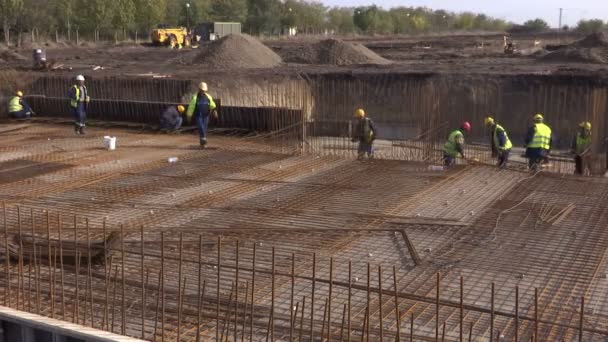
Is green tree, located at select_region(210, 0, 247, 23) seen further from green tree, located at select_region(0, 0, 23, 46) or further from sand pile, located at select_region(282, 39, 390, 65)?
sand pile, located at select_region(282, 39, 390, 65)

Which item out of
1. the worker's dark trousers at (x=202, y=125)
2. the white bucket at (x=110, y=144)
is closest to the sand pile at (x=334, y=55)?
the worker's dark trousers at (x=202, y=125)

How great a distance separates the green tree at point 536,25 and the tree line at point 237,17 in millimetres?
114

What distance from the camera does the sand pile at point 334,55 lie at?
31.0 meters

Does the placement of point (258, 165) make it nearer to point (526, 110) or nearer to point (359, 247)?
point (359, 247)

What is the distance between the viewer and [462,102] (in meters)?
22.2

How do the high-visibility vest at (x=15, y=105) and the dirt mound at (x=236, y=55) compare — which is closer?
the high-visibility vest at (x=15, y=105)

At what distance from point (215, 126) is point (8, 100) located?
230 inches

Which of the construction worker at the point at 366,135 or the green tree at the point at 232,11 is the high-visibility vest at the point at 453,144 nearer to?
the construction worker at the point at 366,135

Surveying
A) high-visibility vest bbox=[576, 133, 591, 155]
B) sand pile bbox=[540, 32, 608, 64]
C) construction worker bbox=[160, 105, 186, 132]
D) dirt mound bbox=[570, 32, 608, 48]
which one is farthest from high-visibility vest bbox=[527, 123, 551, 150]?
dirt mound bbox=[570, 32, 608, 48]

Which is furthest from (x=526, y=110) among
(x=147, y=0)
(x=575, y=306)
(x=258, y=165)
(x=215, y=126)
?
(x=147, y=0)

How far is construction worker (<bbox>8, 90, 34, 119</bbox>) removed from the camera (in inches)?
635

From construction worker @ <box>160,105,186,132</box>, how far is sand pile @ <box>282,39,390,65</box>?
1654 cm

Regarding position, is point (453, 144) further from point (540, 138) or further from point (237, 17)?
point (237, 17)

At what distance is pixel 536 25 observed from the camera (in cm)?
8069
